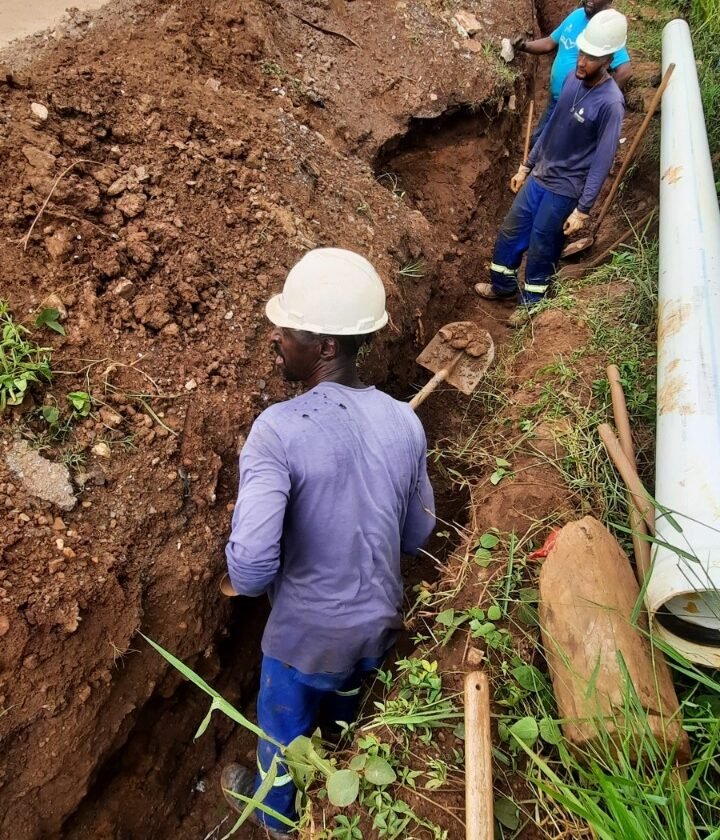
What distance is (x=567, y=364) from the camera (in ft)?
9.89

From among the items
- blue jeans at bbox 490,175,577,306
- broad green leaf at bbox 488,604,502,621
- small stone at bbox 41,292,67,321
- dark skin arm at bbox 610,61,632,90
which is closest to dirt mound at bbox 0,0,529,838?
small stone at bbox 41,292,67,321

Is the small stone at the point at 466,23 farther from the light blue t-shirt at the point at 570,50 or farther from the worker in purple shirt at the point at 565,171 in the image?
the worker in purple shirt at the point at 565,171

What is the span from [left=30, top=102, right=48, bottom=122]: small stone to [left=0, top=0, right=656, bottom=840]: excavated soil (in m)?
0.02

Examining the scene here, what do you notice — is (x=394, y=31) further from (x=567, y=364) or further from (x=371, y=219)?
(x=567, y=364)

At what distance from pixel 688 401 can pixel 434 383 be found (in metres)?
1.39

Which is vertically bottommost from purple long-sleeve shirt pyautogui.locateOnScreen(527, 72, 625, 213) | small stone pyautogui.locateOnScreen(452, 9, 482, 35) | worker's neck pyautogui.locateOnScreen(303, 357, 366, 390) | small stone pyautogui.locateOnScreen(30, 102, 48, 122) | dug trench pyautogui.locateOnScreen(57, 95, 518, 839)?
dug trench pyautogui.locateOnScreen(57, 95, 518, 839)

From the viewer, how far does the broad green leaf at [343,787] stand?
1.54m

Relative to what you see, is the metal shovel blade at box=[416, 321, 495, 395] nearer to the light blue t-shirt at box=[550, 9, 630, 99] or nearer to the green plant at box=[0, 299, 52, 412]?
the green plant at box=[0, 299, 52, 412]

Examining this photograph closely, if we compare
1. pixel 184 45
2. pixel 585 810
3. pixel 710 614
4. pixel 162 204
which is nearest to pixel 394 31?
pixel 184 45

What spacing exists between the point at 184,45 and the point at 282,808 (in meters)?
3.86

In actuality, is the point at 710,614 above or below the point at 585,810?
above

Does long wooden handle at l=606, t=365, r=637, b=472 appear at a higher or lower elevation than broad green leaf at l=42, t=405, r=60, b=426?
higher

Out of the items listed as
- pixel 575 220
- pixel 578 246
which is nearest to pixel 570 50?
pixel 578 246

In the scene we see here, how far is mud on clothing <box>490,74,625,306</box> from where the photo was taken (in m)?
3.46
